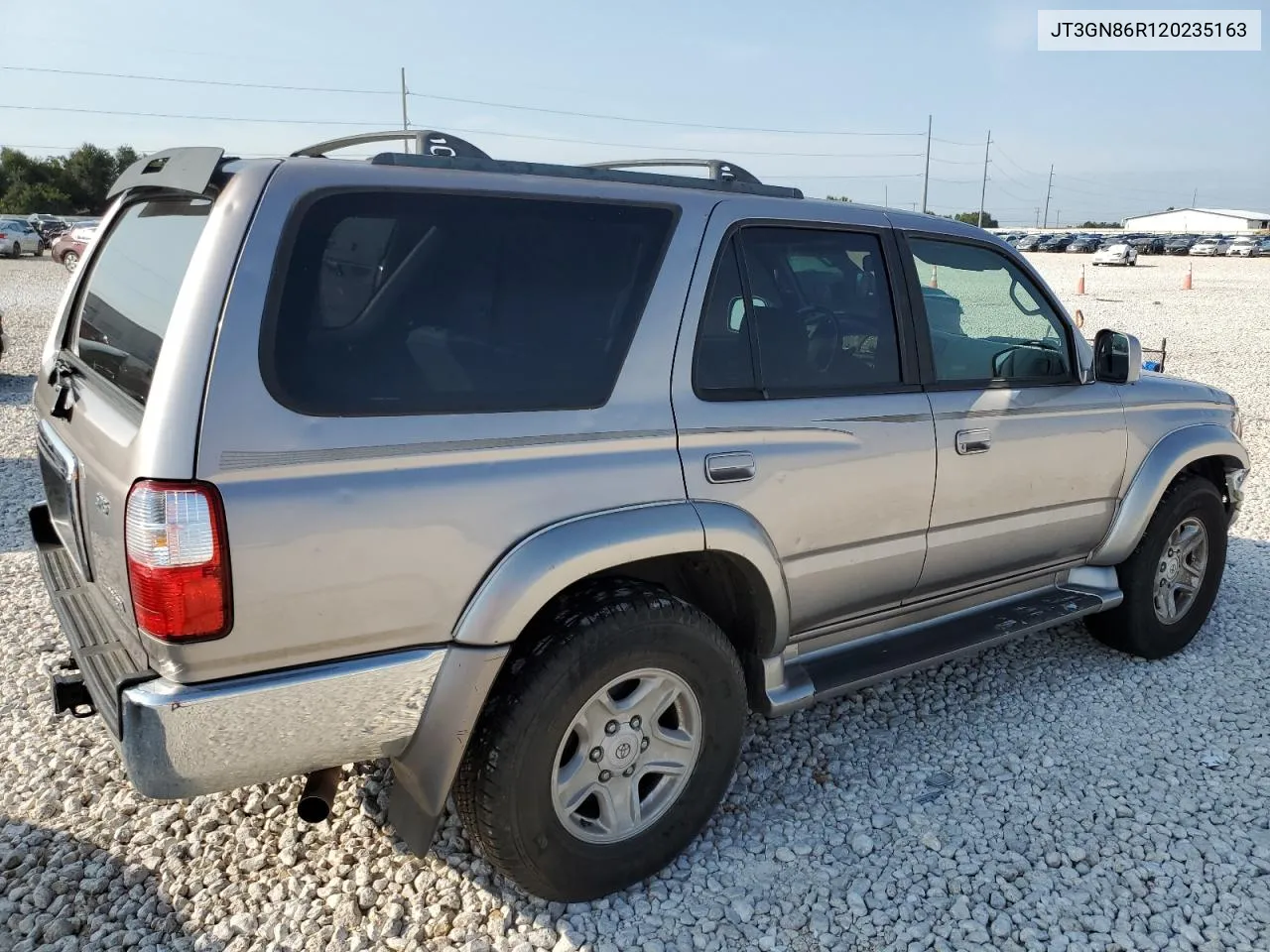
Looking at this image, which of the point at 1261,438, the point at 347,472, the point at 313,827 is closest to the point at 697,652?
the point at 347,472

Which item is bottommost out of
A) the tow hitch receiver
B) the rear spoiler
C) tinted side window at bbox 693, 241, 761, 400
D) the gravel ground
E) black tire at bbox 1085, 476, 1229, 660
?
the gravel ground

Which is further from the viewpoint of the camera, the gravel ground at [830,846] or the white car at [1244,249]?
the white car at [1244,249]

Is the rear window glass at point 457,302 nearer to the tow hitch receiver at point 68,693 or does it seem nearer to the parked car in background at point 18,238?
the tow hitch receiver at point 68,693

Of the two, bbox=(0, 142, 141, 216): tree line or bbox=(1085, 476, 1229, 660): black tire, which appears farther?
bbox=(0, 142, 141, 216): tree line

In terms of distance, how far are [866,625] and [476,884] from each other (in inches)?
61.9

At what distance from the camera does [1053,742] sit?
146 inches

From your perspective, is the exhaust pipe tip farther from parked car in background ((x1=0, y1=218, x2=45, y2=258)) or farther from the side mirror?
parked car in background ((x1=0, y1=218, x2=45, y2=258))

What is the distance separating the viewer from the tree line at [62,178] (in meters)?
58.8

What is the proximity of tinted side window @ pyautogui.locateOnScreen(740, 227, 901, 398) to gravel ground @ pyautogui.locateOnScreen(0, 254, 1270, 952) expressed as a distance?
1433 mm

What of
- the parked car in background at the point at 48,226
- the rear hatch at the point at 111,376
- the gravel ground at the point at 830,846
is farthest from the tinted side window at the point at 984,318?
the parked car in background at the point at 48,226

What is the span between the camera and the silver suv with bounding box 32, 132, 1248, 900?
2.12 meters

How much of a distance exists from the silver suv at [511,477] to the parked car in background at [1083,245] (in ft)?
210

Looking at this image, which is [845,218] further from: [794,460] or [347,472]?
[347,472]

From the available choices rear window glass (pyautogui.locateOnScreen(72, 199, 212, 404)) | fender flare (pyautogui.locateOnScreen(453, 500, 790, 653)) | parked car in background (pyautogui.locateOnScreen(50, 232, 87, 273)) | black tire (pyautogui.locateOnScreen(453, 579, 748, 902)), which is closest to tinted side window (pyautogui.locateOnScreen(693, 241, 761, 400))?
fender flare (pyautogui.locateOnScreen(453, 500, 790, 653))
